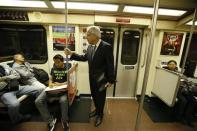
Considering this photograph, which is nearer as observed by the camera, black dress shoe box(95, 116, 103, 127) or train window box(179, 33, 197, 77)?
black dress shoe box(95, 116, 103, 127)

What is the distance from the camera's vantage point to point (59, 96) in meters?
2.37

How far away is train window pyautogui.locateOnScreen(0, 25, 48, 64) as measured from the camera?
3.20m

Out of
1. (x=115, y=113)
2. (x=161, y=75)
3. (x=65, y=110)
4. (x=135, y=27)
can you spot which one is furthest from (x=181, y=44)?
(x=65, y=110)

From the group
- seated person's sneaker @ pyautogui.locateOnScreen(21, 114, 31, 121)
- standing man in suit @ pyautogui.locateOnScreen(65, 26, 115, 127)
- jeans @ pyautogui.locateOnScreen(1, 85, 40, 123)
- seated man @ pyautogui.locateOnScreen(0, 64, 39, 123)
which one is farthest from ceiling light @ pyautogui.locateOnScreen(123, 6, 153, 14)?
seated person's sneaker @ pyautogui.locateOnScreen(21, 114, 31, 121)

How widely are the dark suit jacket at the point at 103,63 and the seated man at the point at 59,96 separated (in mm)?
457

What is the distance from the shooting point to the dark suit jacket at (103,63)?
2113mm

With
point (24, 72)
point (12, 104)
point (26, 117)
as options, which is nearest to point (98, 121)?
point (26, 117)

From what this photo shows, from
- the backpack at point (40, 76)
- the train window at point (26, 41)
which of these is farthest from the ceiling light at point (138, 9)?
the backpack at point (40, 76)

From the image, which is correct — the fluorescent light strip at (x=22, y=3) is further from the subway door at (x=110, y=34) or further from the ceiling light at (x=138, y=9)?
the ceiling light at (x=138, y=9)

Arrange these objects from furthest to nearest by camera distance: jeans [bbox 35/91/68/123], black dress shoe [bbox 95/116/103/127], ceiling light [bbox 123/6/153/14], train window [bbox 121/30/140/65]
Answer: train window [bbox 121/30/140/65]
ceiling light [bbox 123/6/153/14]
black dress shoe [bbox 95/116/103/127]
jeans [bbox 35/91/68/123]

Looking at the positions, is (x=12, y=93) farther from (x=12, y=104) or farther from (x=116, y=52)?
(x=116, y=52)

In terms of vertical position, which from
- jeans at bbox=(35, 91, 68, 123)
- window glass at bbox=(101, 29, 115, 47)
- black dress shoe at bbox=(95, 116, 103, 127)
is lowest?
black dress shoe at bbox=(95, 116, 103, 127)

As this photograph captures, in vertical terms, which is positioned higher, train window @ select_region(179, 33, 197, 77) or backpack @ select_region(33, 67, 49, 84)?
train window @ select_region(179, 33, 197, 77)

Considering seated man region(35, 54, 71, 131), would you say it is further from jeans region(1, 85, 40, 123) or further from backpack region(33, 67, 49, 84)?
backpack region(33, 67, 49, 84)
